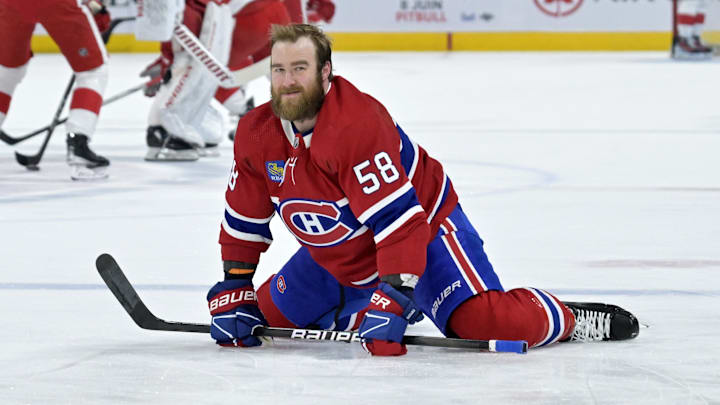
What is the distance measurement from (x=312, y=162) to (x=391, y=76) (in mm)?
8644

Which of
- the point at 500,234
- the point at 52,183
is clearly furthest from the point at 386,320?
the point at 52,183

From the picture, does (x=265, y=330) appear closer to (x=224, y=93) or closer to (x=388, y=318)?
(x=388, y=318)

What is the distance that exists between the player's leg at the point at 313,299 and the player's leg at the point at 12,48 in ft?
8.90

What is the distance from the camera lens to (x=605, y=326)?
2414 mm

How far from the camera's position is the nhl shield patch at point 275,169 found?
2.30 m

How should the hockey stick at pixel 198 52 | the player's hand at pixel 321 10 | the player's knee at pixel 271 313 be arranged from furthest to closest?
the player's hand at pixel 321 10 < the hockey stick at pixel 198 52 < the player's knee at pixel 271 313

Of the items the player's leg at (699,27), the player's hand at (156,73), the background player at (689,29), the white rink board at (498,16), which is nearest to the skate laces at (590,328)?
the player's hand at (156,73)

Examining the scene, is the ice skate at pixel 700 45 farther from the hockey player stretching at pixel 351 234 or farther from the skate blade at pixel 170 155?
the hockey player stretching at pixel 351 234

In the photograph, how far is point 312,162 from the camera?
2260mm

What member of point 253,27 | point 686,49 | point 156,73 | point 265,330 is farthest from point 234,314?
point 686,49

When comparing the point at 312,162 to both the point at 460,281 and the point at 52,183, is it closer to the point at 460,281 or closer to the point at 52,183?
the point at 460,281

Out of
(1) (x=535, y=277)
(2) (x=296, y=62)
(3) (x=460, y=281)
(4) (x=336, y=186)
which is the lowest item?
(1) (x=535, y=277)

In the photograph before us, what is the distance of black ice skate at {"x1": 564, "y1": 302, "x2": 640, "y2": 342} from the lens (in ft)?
7.91

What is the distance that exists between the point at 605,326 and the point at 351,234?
19.7 inches
